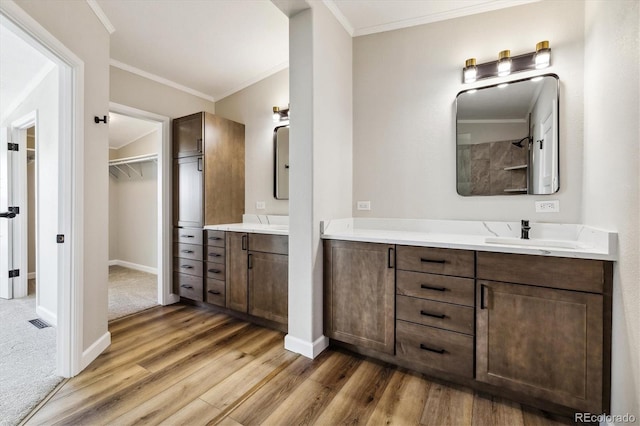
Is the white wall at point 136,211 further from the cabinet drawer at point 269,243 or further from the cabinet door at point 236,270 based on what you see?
the cabinet drawer at point 269,243

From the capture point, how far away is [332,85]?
2408mm

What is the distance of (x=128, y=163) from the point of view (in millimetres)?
4875

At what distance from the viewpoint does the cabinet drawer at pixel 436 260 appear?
176 cm

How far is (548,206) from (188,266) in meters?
3.41

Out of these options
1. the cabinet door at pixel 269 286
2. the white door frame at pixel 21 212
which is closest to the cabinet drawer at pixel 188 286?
the cabinet door at pixel 269 286

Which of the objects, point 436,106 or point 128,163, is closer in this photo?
point 436,106

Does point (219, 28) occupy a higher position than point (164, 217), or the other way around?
point (219, 28)

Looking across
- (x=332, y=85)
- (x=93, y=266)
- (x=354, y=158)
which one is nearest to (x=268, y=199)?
(x=354, y=158)

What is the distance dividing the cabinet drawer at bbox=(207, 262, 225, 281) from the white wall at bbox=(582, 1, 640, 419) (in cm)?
292

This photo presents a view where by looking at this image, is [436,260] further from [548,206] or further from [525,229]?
[548,206]

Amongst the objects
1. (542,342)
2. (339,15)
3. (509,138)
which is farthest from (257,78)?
(542,342)

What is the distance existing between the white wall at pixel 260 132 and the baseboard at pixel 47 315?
2117mm

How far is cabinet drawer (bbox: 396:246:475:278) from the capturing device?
176 cm

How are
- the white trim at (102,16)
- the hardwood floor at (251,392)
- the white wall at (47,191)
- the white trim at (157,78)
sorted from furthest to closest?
1. the white trim at (157,78)
2. the white wall at (47,191)
3. the white trim at (102,16)
4. the hardwood floor at (251,392)
